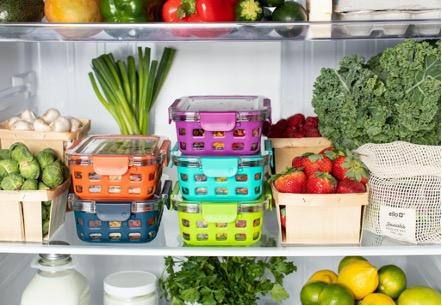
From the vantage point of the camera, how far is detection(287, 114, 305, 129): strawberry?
241 cm

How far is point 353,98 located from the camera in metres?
2.18

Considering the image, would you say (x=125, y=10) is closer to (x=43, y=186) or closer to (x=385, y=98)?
(x=43, y=186)

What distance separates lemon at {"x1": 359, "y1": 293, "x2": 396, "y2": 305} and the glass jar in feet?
2.03

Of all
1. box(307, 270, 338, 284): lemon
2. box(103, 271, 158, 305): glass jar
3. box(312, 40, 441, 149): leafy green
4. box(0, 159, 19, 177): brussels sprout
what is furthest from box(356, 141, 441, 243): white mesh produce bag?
box(0, 159, 19, 177): brussels sprout

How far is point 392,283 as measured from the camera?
2.30m

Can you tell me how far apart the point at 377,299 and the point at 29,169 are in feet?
3.37

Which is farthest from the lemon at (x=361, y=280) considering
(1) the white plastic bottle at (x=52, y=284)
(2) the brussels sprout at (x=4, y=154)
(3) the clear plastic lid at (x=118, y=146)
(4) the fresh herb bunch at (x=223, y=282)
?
(2) the brussels sprout at (x=4, y=154)

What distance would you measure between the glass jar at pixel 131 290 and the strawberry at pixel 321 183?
0.60 meters

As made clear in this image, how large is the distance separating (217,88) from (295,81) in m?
0.26

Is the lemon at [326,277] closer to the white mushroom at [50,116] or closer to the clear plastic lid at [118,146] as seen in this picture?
the clear plastic lid at [118,146]

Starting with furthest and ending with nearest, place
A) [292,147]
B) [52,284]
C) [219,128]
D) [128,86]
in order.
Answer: [128,86] < [292,147] < [52,284] < [219,128]

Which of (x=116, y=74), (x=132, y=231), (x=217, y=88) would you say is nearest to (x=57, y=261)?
(x=132, y=231)

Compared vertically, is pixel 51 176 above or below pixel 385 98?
below

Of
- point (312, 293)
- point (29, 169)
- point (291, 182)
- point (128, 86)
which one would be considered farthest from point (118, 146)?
point (312, 293)
